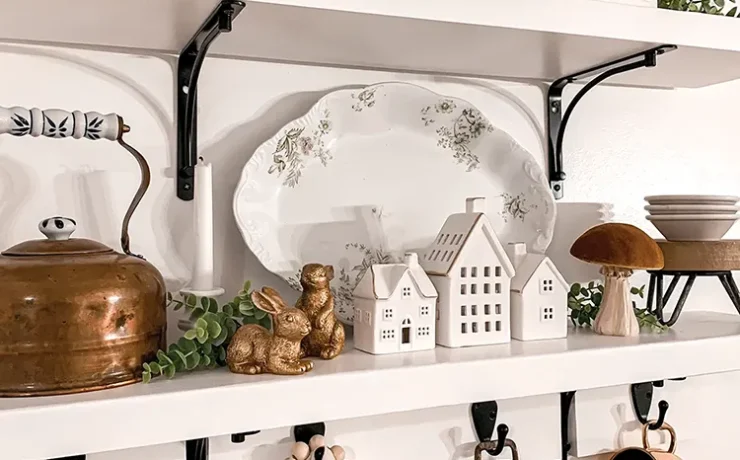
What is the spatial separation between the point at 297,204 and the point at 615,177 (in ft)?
1.62

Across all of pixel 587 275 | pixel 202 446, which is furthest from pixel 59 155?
pixel 587 275

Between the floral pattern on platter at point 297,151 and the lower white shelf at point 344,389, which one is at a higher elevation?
the floral pattern on platter at point 297,151

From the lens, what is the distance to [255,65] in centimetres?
88

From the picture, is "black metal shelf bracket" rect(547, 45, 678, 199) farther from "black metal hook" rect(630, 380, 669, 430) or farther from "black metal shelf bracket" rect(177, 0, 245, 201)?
"black metal shelf bracket" rect(177, 0, 245, 201)

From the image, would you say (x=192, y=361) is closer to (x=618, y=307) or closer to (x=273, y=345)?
(x=273, y=345)

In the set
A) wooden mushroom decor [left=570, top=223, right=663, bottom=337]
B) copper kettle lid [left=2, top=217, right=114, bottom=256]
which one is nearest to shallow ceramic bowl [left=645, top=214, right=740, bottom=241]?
wooden mushroom decor [left=570, top=223, right=663, bottom=337]

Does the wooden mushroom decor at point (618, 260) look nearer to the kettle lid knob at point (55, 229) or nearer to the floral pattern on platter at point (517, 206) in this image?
the floral pattern on platter at point (517, 206)

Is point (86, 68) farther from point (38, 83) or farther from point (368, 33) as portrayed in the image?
point (368, 33)

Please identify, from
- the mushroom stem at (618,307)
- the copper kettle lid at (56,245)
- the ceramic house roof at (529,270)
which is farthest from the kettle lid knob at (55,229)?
the mushroom stem at (618,307)

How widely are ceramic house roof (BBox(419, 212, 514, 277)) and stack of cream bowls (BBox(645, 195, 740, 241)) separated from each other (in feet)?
0.87

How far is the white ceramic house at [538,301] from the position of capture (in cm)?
83

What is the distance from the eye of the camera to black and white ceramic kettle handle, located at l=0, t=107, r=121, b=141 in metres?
0.65

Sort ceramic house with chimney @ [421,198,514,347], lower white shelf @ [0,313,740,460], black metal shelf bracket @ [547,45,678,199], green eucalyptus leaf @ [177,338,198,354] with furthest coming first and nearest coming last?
black metal shelf bracket @ [547,45,678,199] → ceramic house with chimney @ [421,198,514,347] → green eucalyptus leaf @ [177,338,198,354] → lower white shelf @ [0,313,740,460]

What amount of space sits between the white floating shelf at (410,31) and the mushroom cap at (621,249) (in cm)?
22
